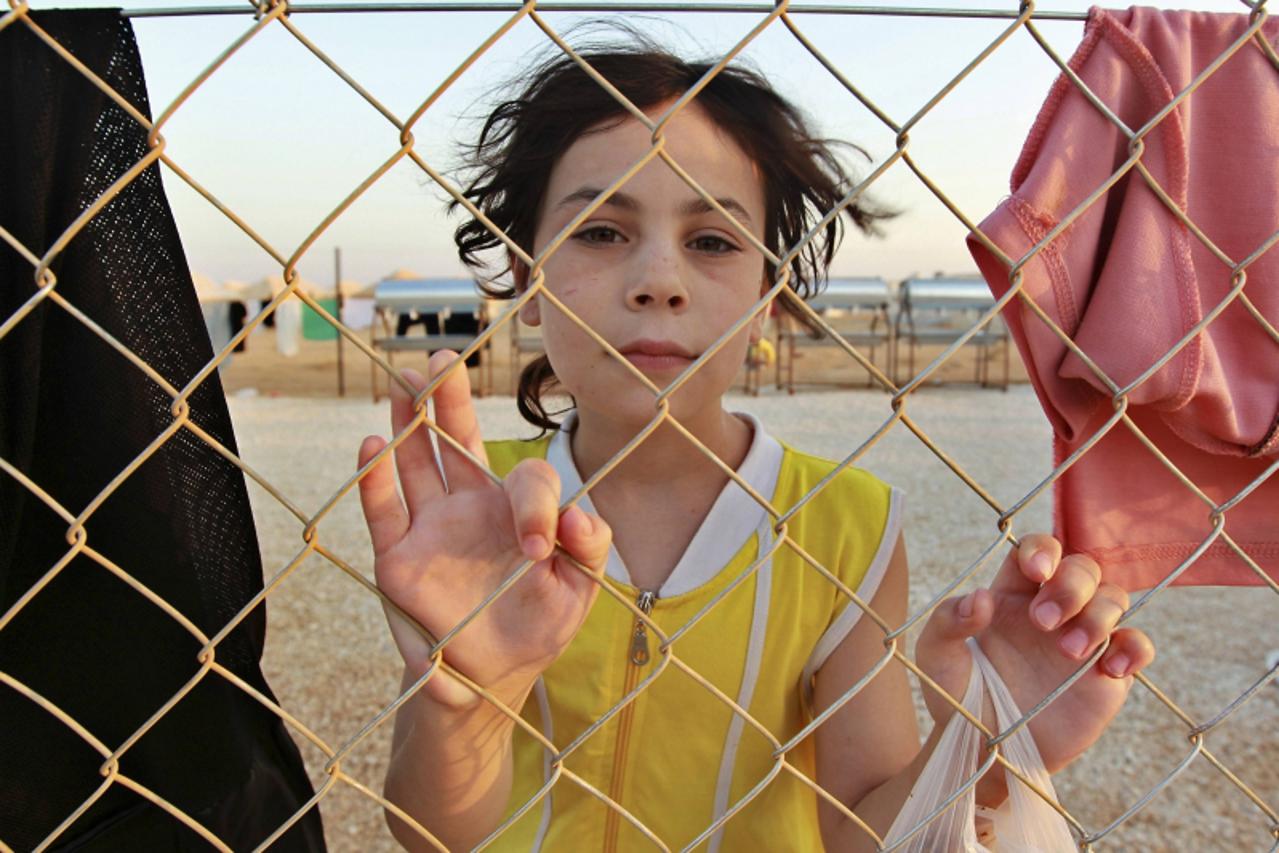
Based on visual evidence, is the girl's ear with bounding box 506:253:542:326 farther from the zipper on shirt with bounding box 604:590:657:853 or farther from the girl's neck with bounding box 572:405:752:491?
the zipper on shirt with bounding box 604:590:657:853

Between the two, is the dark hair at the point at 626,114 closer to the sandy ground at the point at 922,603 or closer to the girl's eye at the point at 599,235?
the girl's eye at the point at 599,235

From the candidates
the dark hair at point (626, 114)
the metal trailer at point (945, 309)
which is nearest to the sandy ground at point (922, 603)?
the dark hair at point (626, 114)

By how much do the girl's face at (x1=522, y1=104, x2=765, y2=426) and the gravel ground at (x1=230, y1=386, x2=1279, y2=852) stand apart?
0.95 metres

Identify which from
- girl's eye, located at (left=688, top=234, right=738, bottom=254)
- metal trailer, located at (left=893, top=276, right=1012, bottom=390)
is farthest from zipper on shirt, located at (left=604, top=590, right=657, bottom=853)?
metal trailer, located at (left=893, top=276, right=1012, bottom=390)

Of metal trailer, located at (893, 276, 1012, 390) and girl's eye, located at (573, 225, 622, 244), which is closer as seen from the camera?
girl's eye, located at (573, 225, 622, 244)

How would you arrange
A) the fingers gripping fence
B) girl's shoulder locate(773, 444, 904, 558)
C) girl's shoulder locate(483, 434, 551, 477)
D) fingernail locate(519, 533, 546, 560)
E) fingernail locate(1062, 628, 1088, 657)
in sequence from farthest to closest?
1. girl's shoulder locate(483, 434, 551, 477)
2. girl's shoulder locate(773, 444, 904, 558)
3. fingernail locate(1062, 628, 1088, 657)
4. fingernail locate(519, 533, 546, 560)
5. the fingers gripping fence

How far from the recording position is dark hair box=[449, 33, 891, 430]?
71.1 inches

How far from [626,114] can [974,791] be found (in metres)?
1.23

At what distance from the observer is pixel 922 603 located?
480 centimetres

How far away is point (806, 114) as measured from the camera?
6.41 ft

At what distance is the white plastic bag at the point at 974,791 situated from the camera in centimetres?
138

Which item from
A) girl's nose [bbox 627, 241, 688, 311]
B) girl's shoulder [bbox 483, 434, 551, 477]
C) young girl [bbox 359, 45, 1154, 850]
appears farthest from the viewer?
girl's shoulder [bbox 483, 434, 551, 477]

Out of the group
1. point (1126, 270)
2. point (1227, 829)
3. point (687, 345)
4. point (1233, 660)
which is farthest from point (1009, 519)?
point (1233, 660)

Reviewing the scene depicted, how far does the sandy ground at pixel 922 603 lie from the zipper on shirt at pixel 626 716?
57 centimetres
